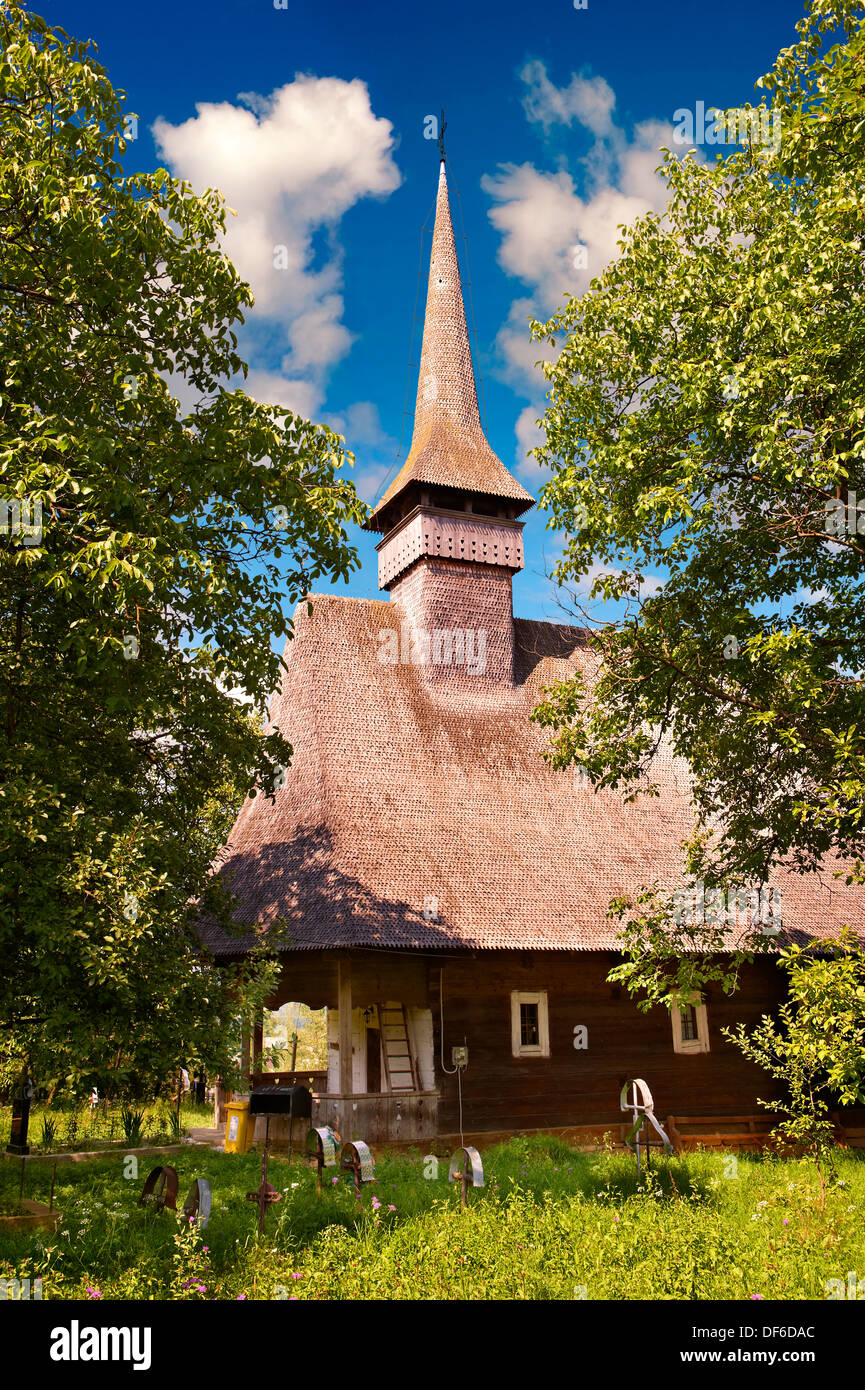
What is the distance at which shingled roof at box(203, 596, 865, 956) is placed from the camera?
15883mm

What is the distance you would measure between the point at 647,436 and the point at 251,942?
10.3m

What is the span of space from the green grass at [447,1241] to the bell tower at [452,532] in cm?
1168

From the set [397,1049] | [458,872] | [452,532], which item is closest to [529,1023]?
[397,1049]

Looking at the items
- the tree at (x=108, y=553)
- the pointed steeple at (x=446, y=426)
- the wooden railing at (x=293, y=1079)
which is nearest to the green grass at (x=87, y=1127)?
the wooden railing at (x=293, y=1079)

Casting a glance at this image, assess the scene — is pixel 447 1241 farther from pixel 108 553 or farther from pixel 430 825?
pixel 430 825

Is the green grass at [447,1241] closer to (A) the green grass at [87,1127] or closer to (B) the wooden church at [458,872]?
(A) the green grass at [87,1127]

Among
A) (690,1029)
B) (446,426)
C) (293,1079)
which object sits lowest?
(293,1079)

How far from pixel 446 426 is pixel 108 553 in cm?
1709

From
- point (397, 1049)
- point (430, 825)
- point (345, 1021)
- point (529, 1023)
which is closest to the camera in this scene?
point (345, 1021)

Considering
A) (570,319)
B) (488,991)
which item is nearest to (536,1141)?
(488,991)

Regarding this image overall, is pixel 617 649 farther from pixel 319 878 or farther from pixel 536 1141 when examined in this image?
pixel 536 1141

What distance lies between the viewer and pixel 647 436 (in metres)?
12.4

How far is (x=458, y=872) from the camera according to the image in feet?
55.5

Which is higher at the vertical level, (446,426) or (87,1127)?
(446,426)
